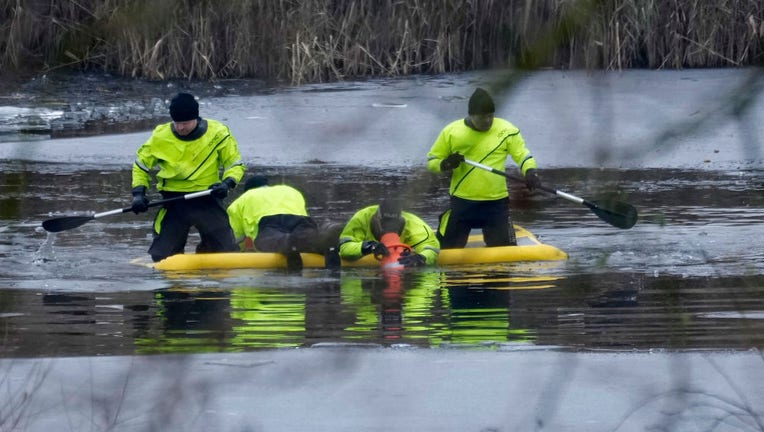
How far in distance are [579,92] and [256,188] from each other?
9.53 meters

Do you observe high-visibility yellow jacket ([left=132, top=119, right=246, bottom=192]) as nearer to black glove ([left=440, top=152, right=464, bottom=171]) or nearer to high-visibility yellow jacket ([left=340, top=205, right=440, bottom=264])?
high-visibility yellow jacket ([left=340, top=205, right=440, bottom=264])

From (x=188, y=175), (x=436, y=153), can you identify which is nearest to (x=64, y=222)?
(x=188, y=175)

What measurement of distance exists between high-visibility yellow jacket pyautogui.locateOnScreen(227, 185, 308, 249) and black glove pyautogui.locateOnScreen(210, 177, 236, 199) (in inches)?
15.5

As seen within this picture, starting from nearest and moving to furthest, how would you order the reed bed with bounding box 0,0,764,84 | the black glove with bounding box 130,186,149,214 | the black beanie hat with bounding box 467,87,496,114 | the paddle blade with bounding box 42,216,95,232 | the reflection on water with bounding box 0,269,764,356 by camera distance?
the reed bed with bounding box 0,0,764,84
the black beanie hat with bounding box 467,87,496,114
the reflection on water with bounding box 0,269,764,356
the black glove with bounding box 130,186,149,214
the paddle blade with bounding box 42,216,95,232

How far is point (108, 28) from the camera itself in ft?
6.53

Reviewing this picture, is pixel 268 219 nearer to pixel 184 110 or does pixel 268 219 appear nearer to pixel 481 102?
pixel 184 110

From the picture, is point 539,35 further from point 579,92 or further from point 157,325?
point 157,325

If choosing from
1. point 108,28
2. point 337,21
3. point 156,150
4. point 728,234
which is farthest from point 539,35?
point 728,234

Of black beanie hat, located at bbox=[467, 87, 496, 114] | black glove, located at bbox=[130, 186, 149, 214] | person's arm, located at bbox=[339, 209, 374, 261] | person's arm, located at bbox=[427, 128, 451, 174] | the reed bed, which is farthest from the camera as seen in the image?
black glove, located at bbox=[130, 186, 149, 214]

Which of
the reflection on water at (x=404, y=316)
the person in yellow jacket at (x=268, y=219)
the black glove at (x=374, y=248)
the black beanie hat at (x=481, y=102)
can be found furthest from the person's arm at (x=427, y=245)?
the black beanie hat at (x=481, y=102)

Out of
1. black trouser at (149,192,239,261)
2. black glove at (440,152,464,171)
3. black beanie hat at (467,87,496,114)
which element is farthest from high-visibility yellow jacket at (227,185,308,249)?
black beanie hat at (467,87,496,114)

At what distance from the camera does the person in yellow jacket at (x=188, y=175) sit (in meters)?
10.8

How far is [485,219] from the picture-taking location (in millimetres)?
11375

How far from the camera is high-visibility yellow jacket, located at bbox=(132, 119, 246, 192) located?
35.6 ft
